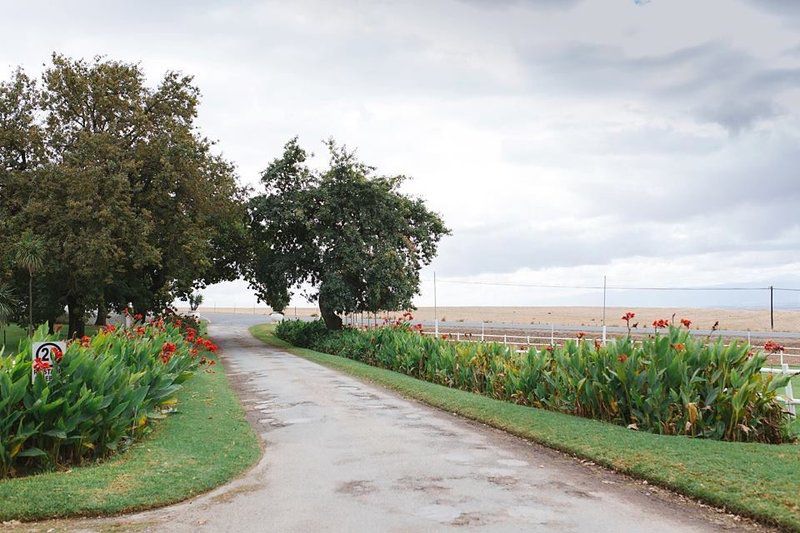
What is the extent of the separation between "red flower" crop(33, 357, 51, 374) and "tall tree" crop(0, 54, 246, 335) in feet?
63.8

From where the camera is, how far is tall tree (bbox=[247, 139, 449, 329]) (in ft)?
101

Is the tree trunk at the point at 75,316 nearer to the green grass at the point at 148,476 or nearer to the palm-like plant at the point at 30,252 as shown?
the palm-like plant at the point at 30,252

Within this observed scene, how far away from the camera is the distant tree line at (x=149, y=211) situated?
2722 cm

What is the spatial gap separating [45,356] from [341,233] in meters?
24.2

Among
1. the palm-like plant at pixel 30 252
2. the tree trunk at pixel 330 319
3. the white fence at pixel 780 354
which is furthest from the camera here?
the tree trunk at pixel 330 319

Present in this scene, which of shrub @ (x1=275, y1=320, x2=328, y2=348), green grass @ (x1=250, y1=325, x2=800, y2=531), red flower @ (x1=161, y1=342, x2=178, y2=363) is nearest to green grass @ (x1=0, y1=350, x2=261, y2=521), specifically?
red flower @ (x1=161, y1=342, x2=178, y2=363)

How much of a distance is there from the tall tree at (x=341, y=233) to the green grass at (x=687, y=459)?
63.2 ft

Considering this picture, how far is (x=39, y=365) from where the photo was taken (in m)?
8.07

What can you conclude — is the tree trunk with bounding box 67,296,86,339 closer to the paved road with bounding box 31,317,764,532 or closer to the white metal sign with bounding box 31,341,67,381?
the paved road with bounding box 31,317,764,532

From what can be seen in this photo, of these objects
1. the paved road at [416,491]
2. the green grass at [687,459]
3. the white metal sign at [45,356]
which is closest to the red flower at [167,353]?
the paved road at [416,491]

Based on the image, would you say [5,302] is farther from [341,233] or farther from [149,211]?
[341,233]

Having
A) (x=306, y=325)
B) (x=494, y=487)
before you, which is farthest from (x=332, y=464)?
(x=306, y=325)

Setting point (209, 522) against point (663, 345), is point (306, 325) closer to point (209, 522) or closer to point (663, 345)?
point (663, 345)

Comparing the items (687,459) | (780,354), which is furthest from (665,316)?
(687,459)
